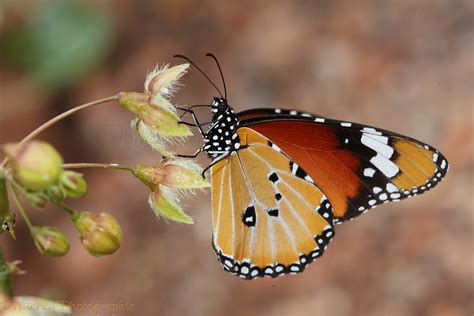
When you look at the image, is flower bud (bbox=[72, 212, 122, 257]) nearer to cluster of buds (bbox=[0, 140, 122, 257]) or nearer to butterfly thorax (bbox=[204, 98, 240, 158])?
cluster of buds (bbox=[0, 140, 122, 257])

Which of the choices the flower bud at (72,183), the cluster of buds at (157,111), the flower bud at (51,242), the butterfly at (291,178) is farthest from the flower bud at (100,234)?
the butterfly at (291,178)

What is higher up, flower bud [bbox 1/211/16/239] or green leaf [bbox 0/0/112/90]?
green leaf [bbox 0/0/112/90]

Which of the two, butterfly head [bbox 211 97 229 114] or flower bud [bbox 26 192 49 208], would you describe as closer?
flower bud [bbox 26 192 49 208]

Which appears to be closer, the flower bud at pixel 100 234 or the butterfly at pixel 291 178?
the flower bud at pixel 100 234

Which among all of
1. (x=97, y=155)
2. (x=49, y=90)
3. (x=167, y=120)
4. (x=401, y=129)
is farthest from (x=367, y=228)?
(x=167, y=120)

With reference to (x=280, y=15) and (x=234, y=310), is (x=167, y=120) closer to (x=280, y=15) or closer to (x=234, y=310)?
(x=234, y=310)

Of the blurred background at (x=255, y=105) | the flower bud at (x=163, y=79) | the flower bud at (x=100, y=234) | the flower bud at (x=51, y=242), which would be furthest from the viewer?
the blurred background at (x=255, y=105)

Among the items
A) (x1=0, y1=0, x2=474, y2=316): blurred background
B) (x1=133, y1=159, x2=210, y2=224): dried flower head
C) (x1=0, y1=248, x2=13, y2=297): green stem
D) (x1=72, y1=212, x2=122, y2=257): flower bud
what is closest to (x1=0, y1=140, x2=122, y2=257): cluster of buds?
(x1=72, y1=212, x2=122, y2=257): flower bud

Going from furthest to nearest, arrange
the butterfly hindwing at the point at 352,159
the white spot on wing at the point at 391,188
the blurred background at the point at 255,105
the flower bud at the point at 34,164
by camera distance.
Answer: the blurred background at the point at 255,105
the white spot on wing at the point at 391,188
the butterfly hindwing at the point at 352,159
the flower bud at the point at 34,164

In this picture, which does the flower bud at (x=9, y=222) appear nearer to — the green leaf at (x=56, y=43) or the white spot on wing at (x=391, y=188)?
the white spot on wing at (x=391, y=188)
